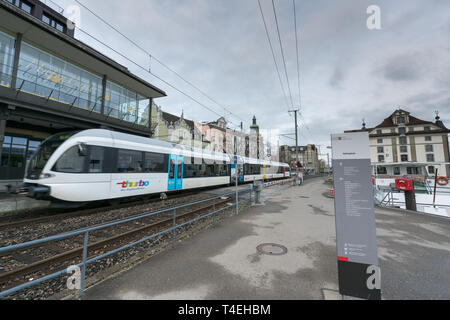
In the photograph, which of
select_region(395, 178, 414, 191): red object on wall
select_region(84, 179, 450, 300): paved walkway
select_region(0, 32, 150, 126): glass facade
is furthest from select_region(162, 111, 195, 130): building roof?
select_region(395, 178, 414, 191): red object on wall

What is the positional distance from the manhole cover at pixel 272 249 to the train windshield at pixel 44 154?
819cm

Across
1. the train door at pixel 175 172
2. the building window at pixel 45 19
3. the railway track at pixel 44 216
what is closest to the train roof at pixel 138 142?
the train door at pixel 175 172

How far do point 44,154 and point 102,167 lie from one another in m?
2.17

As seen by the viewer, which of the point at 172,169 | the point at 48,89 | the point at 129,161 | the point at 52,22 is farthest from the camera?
the point at 52,22

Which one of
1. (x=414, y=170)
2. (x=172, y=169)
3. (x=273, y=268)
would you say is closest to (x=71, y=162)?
(x=172, y=169)

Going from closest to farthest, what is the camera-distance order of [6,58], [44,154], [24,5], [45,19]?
1. [44,154]
2. [6,58]
3. [24,5]
4. [45,19]

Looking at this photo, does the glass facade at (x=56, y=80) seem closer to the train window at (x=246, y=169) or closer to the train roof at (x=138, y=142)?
the train roof at (x=138, y=142)

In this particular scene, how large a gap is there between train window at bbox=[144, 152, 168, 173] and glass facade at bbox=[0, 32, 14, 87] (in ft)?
31.4

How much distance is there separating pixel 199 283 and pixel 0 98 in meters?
14.7

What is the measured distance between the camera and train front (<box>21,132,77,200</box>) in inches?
263

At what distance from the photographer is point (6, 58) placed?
1127 centimetres

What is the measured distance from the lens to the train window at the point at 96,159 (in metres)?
7.59

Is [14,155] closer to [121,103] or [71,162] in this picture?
[121,103]

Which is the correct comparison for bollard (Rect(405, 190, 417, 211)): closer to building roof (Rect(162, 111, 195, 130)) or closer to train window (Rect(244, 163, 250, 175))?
train window (Rect(244, 163, 250, 175))
